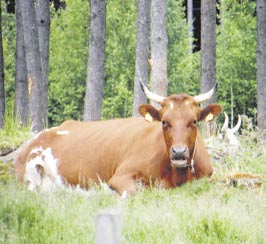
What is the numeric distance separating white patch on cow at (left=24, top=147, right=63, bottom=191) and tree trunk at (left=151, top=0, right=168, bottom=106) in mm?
4375

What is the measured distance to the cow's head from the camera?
28.2 feet

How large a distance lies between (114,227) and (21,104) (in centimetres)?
2060

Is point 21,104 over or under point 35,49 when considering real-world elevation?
under

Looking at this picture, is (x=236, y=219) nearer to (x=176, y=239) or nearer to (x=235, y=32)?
(x=176, y=239)

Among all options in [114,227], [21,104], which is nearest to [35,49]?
[21,104]

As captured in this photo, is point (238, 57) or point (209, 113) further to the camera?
point (238, 57)

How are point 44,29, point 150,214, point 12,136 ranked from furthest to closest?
point 44,29 → point 12,136 → point 150,214

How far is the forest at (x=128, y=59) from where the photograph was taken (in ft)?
93.5

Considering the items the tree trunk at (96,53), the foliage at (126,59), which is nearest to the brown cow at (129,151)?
the tree trunk at (96,53)

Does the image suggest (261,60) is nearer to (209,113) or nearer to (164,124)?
(209,113)

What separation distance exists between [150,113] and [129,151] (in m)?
0.54

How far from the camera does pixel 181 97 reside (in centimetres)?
912

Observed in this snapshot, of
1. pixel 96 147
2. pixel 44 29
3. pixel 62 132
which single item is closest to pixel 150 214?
pixel 96 147

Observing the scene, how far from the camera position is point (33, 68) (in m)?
18.8
